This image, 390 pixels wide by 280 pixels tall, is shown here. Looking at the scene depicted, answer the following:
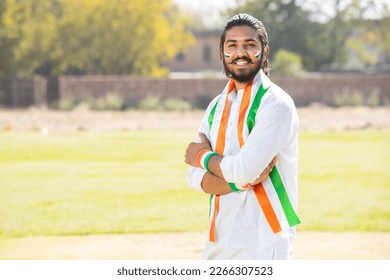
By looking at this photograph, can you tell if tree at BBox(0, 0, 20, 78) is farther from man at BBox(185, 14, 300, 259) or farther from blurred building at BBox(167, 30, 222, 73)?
man at BBox(185, 14, 300, 259)

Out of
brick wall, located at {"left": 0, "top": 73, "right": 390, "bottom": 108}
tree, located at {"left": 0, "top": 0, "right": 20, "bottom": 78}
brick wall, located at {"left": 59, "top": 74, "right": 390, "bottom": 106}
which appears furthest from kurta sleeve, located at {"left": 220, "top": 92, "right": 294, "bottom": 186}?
tree, located at {"left": 0, "top": 0, "right": 20, "bottom": 78}

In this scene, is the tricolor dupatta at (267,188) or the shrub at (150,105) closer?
the tricolor dupatta at (267,188)

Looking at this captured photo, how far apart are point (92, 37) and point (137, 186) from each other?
2945 cm

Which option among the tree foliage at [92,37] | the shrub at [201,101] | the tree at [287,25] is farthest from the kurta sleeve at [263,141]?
the tree at [287,25]

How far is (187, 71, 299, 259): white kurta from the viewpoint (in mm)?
3500

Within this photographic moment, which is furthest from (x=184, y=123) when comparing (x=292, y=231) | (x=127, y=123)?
(x=292, y=231)

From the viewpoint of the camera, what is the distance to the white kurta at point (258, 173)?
3.50m

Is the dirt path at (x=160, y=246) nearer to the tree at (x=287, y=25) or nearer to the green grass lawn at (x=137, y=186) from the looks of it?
the green grass lawn at (x=137, y=186)

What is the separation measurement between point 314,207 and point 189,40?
33754 mm

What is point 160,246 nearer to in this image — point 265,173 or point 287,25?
point 265,173

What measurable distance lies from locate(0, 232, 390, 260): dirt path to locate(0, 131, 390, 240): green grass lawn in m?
0.57

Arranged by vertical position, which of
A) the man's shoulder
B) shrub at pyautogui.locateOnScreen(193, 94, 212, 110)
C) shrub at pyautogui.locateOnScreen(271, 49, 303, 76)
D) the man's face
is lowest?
shrub at pyautogui.locateOnScreen(193, 94, 212, 110)

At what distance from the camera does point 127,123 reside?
31.7 m

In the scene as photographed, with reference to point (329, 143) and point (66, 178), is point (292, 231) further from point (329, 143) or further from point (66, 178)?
point (329, 143)
